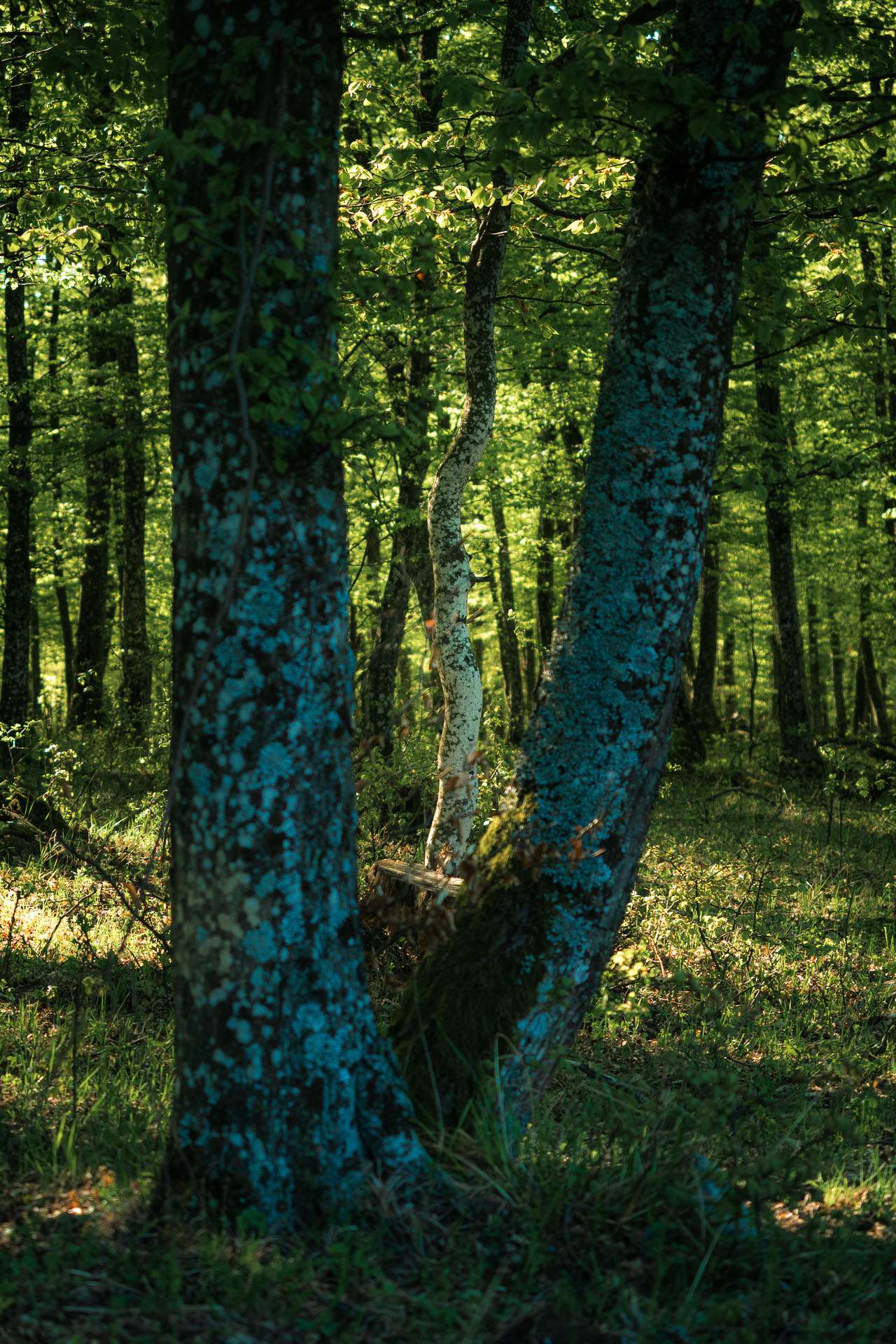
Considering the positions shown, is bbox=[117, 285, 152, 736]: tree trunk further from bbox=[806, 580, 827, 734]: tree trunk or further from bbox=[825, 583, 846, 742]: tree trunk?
bbox=[806, 580, 827, 734]: tree trunk

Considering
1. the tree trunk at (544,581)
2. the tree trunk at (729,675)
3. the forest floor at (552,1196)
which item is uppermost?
the tree trunk at (544,581)

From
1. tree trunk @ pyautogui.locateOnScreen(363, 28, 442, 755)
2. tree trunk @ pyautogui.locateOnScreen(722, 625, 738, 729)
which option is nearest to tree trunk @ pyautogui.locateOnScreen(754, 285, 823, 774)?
tree trunk @ pyautogui.locateOnScreen(363, 28, 442, 755)

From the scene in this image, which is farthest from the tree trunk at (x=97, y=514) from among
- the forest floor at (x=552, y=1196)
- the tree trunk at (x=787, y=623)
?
the tree trunk at (x=787, y=623)

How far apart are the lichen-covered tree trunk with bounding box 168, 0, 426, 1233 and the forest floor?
0.29 m

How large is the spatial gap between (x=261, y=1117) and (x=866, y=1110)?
3.30 meters

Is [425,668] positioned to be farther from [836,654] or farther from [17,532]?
[836,654]

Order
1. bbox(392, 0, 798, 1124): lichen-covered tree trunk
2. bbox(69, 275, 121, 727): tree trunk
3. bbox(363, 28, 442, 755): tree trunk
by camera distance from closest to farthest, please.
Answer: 1. bbox(392, 0, 798, 1124): lichen-covered tree trunk
2. bbox(363, 28, 442, 755): tree trunk
3. bbox(69, 275, 121, 727): tree trunk

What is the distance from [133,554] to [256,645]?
1212 cm

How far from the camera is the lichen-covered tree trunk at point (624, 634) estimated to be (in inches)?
149

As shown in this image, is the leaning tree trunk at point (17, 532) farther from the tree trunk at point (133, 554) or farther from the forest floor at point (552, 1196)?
the forest floor at point (552, 1196)

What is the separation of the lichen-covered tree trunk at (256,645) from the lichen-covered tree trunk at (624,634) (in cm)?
79

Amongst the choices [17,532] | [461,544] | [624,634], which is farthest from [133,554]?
[624,634]

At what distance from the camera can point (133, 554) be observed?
1437 centimetres

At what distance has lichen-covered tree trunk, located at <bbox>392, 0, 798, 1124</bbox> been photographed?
3777 millimetres
